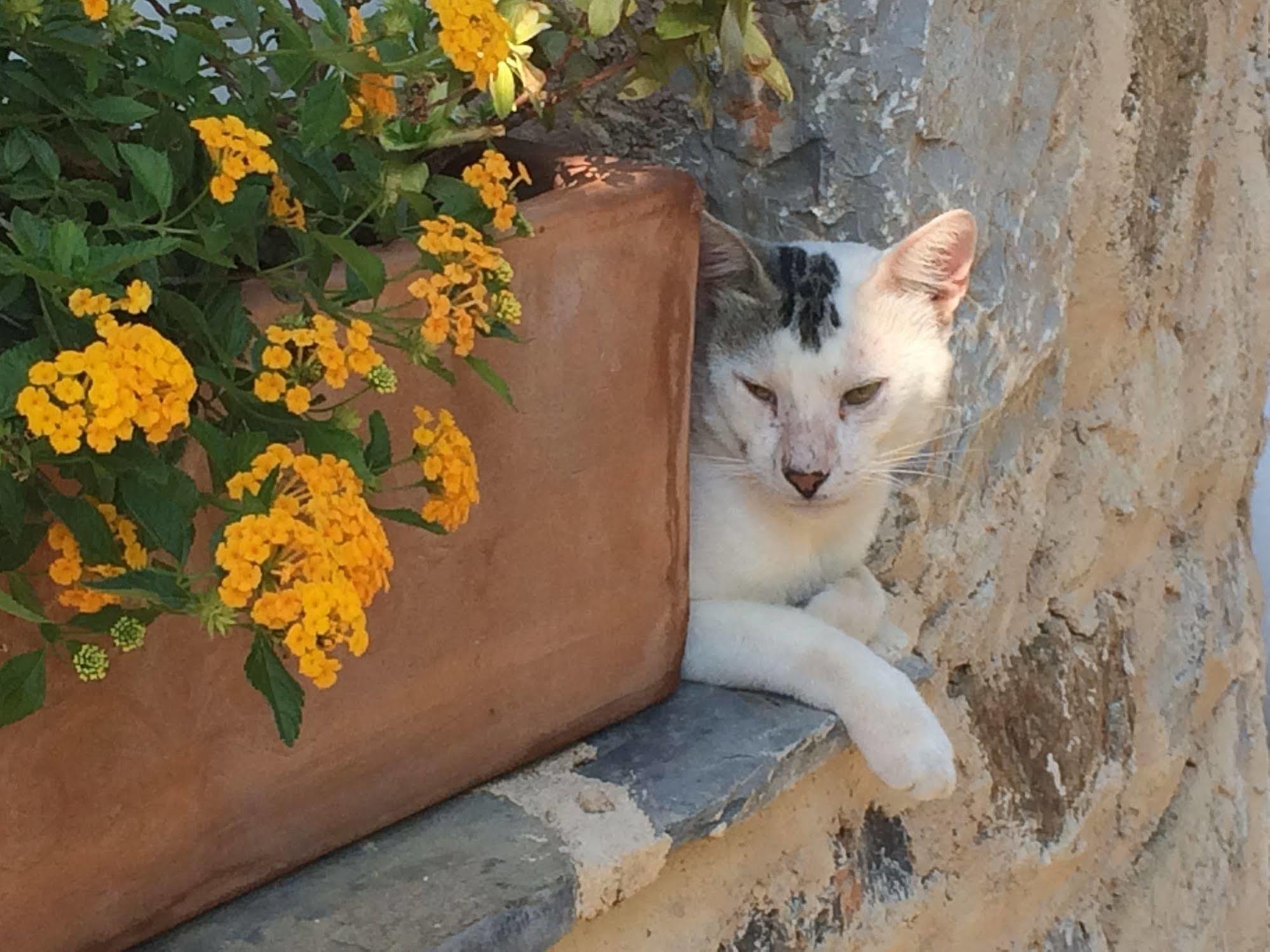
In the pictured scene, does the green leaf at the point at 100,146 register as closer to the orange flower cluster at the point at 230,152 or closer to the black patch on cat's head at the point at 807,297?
the orange flower cluster at the point at 230,152

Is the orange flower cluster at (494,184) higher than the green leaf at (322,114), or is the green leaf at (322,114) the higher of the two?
the green leaf at (322,114)

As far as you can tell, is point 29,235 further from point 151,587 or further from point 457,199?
point 457,199

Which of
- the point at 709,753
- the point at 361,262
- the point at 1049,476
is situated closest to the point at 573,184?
the point at 361,262

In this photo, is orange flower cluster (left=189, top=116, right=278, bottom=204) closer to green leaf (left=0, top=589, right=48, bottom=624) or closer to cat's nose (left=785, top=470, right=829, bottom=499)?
green leaf (left=0, top=589, right=48, bottom=624)

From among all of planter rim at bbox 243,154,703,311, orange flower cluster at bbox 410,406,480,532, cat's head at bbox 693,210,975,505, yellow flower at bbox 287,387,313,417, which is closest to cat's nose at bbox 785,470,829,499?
cat's head at bbox 693,210,975,505

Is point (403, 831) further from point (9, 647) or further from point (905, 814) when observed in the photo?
point (905, 814)

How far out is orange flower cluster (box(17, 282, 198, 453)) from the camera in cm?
57

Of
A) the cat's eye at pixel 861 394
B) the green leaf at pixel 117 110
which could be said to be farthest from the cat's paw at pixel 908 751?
the green leaf at pixel 117 110

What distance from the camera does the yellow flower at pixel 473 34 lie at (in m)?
0.73

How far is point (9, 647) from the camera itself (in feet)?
2.36

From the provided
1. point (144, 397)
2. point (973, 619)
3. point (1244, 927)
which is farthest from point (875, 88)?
point (1244, 927)

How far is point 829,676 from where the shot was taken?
3.74 feet

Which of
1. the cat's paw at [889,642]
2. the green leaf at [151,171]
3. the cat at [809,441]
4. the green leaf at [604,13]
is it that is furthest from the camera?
the cat's paw at [889,642]

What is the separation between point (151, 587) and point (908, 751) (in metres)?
0.66
